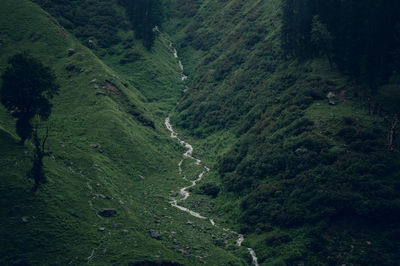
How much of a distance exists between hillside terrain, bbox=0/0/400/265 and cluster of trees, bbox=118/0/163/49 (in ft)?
85.3

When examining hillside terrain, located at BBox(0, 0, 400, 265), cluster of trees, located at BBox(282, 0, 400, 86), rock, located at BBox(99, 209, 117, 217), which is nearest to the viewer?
hillside terrain, located at BBox(0, 0, 400, 265)

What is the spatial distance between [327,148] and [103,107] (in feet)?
170

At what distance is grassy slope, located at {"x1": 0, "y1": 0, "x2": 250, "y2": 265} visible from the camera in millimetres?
45094

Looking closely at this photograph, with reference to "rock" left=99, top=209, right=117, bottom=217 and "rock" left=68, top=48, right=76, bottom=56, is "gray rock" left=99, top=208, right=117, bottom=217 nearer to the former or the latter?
"rock" left=99, top=209, right=117, bottom=217

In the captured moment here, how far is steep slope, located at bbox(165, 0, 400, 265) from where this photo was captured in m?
48.9

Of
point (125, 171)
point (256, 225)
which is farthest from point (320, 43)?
point (125, 171)

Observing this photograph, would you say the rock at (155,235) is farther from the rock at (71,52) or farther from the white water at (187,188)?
the rock at (71,52)

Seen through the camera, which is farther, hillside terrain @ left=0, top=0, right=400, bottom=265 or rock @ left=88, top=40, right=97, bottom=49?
rock @ left=88, top=40, right=97, bottom=49

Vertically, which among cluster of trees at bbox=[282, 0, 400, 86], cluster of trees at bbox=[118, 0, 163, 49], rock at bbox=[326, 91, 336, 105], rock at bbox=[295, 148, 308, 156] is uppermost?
cluster of trees at bbox=[282, 0, 400, 86]

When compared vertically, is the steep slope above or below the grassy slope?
above

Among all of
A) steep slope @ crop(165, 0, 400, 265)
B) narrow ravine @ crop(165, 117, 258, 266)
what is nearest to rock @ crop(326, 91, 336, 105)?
steep slope @ crop(165, 0, 400, 265)

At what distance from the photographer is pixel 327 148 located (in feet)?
196

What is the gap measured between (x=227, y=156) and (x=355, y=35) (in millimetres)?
37776

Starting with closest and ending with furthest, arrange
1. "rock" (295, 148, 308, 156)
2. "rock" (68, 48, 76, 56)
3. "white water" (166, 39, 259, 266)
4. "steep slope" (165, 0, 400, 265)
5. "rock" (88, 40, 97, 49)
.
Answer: "steep slope" (165, 0, 400, 265)
"white water" (166, 39, 259, 266)
"rock" (295, 148, 308, 156)
"rock" (68, 48, 76, 56)
"rock" (88, 40, 97, 49)
